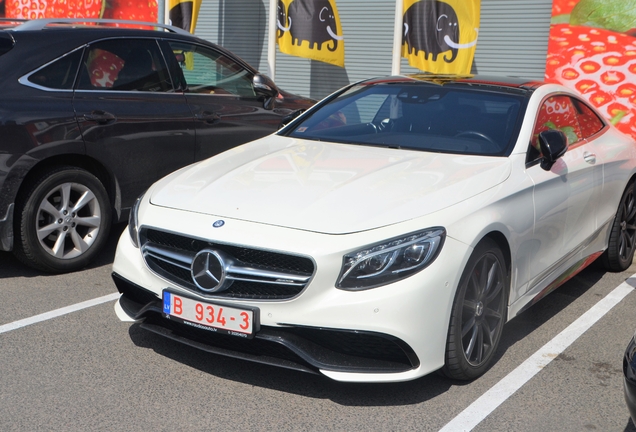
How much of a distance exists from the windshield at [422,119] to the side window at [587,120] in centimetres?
80

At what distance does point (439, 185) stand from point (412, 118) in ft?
3.67

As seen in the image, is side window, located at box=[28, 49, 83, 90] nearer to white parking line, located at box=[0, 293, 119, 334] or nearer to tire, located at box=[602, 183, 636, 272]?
white parking line, located at box=[0, 293, 119, 334]

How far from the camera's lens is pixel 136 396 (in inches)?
143

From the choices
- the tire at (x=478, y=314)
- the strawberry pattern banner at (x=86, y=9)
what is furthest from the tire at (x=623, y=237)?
the strawberry pattern banner at (x=86, y=9)

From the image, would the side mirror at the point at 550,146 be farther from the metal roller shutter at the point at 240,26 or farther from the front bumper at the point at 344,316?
the metal roller shutter at the point at 240,26

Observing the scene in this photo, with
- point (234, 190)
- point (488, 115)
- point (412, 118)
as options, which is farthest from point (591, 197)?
point (234, 190)

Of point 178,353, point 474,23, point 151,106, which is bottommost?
point 178,353

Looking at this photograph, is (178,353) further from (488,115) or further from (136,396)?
(488,115)

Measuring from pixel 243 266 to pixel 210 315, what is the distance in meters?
0.26

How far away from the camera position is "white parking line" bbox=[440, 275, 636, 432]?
353 cm

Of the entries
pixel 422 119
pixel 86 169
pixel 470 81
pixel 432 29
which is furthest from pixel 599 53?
pixel 86 169

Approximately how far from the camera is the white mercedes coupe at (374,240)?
3.42 metres

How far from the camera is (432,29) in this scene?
9633mm

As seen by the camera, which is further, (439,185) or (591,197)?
(591,197)
